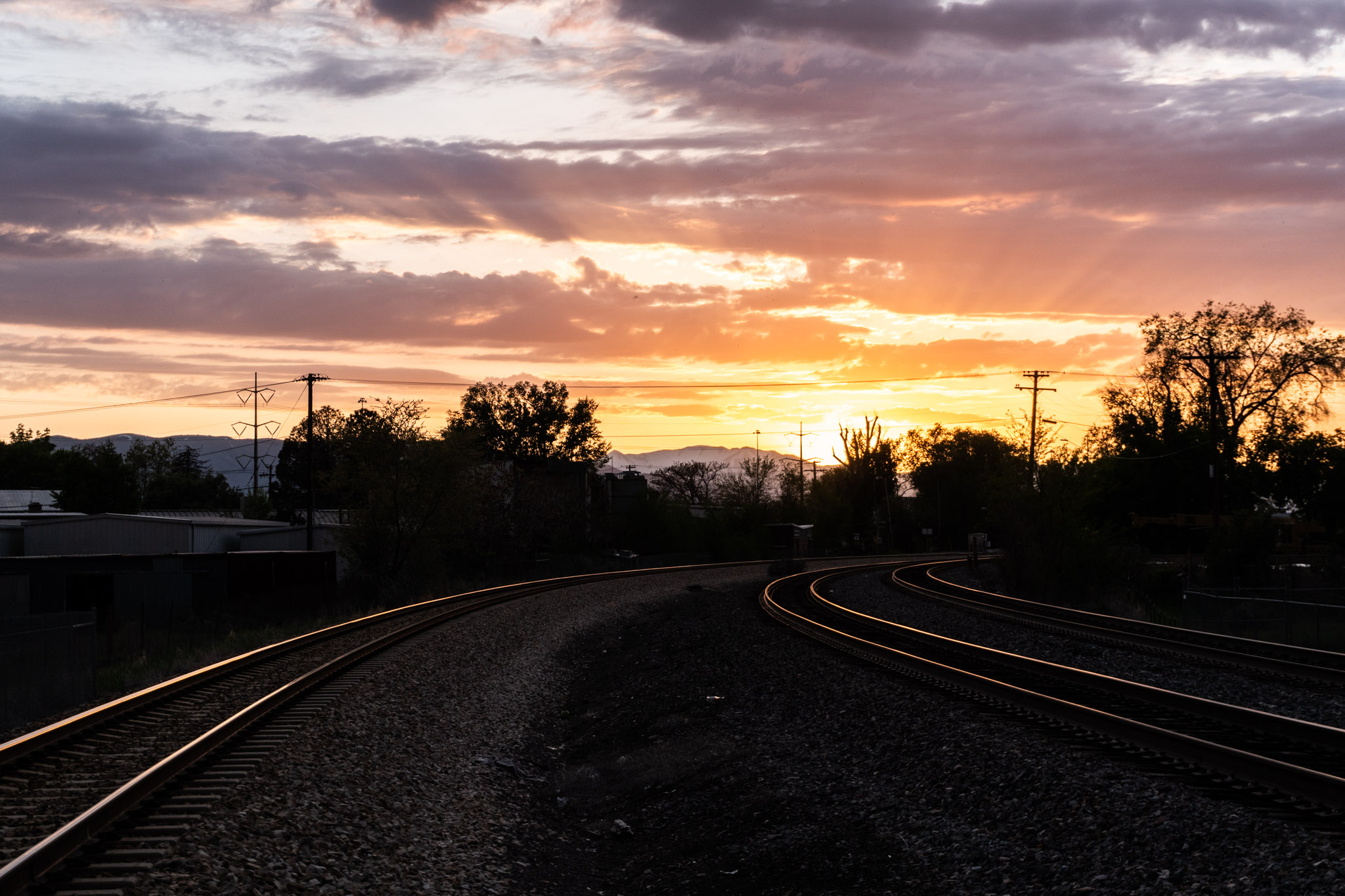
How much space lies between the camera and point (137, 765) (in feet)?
36.3

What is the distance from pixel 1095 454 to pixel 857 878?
48617 mm

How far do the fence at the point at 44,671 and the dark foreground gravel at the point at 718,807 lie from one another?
4.67 m

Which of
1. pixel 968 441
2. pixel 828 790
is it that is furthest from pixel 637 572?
pixel 968 441

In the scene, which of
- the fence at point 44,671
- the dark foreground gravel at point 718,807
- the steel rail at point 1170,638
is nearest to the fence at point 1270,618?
the steel rail at point 1170,638

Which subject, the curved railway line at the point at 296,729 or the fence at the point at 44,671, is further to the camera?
the fence at the point at 44,671

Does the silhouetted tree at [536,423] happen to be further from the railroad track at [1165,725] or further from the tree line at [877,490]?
the railroad track at [1165,725]

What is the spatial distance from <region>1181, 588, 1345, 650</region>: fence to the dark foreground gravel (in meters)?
13.0

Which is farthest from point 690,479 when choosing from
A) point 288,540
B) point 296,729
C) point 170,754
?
point 170,754

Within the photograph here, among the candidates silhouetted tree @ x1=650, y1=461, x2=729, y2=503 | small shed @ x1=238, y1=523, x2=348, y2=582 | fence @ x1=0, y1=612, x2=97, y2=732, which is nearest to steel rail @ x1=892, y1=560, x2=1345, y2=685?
fence @ x1=0, y1=612, x2=97, y2=732

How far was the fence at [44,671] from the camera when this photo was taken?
14.9 m

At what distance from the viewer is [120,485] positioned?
9812 cm

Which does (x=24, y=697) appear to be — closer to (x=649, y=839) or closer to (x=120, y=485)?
(x=649, y=839)

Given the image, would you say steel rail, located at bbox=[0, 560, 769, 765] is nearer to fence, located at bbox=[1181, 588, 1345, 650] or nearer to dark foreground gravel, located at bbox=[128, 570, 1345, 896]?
dark foreground gravel, located at bbox=[128, 570, 1345, 896]

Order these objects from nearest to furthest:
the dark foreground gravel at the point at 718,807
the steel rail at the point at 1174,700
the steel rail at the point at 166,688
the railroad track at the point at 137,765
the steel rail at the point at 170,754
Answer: the steel rail at the point at 170,754 < the railroad track at the point at 137,765 < the dark foreground gravel at the point at 718,807 < the steel rail at the point at 1174,700 < the steel rail at the point at 166,688
